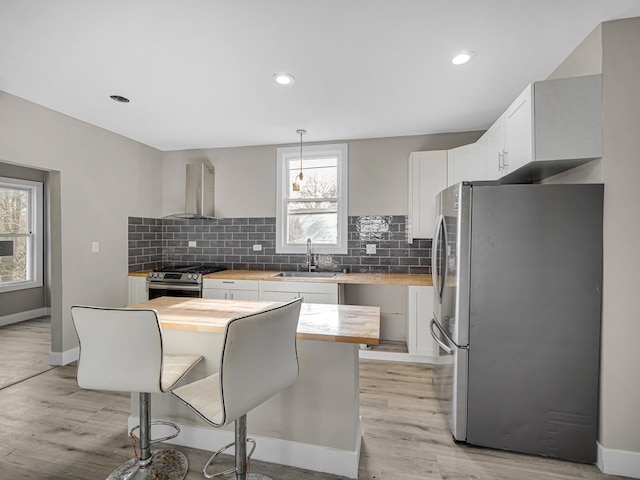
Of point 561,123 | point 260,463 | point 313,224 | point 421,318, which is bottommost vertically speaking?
point 260,463

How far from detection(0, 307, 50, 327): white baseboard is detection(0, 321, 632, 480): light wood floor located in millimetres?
2316

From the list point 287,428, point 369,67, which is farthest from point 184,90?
point 287,428

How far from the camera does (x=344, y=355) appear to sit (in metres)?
1.75

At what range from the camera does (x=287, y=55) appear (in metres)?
2.11

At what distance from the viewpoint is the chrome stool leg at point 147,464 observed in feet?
5.47

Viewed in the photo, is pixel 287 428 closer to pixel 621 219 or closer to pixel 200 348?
pixel 200 348

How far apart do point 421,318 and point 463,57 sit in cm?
221

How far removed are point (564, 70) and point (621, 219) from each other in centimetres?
110

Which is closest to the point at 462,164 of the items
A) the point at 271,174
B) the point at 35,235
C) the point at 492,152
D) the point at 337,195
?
the point at 492,152

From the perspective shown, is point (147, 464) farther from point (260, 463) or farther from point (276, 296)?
point (276, 296)

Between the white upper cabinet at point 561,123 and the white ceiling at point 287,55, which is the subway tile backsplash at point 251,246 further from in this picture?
the white upper cabinet at point 561,123

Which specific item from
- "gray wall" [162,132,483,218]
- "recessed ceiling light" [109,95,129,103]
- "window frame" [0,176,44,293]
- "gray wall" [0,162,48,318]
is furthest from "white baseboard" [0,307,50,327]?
"recessed ceiling light" [109,95,129,103]

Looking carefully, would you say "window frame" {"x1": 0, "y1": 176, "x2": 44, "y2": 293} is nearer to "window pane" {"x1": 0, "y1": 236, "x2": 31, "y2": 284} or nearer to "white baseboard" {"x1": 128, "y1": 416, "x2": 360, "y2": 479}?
"window pane" {"x1": 0, "y1": 236, "x2": 31, "y2": 284}

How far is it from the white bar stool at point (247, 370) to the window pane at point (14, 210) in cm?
485
